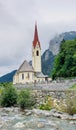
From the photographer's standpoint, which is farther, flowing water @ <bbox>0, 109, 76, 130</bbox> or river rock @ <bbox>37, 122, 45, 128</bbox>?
river rock @ <bbox>37, 122, 45, 128</bbox>

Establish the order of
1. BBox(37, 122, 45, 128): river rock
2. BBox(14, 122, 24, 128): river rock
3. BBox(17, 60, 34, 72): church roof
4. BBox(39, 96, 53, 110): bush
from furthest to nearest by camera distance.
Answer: BBox(17, 60, 34, 72): church roof
BBox(39, 96, 53, 110): bush
BBox(37, 122, 45, 128): river rock
BBox(14, 122, 24, 128): river rock

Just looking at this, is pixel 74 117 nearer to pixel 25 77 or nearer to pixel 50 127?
pixel 50 127

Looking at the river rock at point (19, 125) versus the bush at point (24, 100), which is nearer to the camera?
the river rock at point (19, 125)

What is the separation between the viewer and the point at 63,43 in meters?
124

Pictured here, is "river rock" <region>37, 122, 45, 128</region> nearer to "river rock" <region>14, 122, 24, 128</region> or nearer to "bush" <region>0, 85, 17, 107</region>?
"river rock" <region>14, 122, 24, 128</region>

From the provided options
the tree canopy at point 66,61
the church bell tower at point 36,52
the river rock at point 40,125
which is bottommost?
the river rock at point 40,125

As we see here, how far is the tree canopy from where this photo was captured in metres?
109

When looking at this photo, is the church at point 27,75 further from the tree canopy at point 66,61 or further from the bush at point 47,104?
the bush at point 47,104

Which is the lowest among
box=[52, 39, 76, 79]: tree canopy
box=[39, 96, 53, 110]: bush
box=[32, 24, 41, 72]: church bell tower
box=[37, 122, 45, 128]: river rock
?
box=[37, 122, 45, 128]: river rock

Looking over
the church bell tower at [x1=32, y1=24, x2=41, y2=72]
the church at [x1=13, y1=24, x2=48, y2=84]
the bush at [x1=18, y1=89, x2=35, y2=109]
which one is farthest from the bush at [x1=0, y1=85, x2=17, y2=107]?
the church bell tower at [x1=32, y1=24, x2=41, y2=72]

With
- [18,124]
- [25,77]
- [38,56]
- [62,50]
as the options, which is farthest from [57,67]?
[18,124]

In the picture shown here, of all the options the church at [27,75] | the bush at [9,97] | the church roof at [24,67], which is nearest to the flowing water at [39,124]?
the bush at [9,97]

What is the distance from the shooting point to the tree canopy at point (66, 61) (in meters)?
109

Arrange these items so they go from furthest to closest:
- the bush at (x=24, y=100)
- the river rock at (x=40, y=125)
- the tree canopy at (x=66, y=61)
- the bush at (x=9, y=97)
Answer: the tree canopy at (x=66, y=61)
the bush at (x=9, y=97)
the bush at (x=24, y=100)
the river rock at (x=40, y=125)
